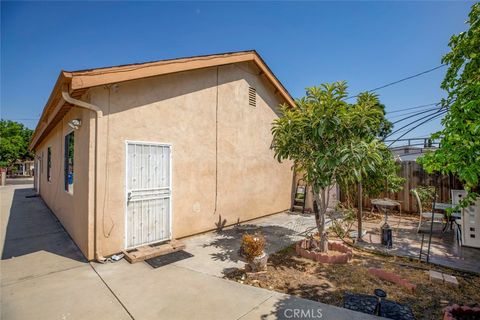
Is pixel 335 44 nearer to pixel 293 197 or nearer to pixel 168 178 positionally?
pixel 293 197

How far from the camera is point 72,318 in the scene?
280 cm

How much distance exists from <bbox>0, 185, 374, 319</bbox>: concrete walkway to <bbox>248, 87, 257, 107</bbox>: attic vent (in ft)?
16.9

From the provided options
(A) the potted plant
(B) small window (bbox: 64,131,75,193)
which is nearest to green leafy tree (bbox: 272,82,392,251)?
(A) the potted plant

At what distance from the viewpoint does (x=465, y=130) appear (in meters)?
2.40

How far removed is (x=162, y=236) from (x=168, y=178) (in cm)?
143

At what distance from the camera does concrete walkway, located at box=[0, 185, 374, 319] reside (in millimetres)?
2867

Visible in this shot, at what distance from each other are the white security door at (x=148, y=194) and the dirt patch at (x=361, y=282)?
2.39m

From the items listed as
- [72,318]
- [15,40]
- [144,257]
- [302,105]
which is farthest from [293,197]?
[15,40]

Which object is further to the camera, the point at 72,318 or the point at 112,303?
the point at 112,303

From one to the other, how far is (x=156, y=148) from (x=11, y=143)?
130 ft

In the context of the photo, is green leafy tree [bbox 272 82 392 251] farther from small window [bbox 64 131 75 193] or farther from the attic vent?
small window [bbox 64 131 75 193]

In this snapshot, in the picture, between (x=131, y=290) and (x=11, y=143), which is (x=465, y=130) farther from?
(x=11, y=143)

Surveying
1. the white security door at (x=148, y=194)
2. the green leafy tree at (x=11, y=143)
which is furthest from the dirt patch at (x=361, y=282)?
the green leafy tree at (x=11, y=143)

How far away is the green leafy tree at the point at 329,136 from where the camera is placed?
4012 millimetres
